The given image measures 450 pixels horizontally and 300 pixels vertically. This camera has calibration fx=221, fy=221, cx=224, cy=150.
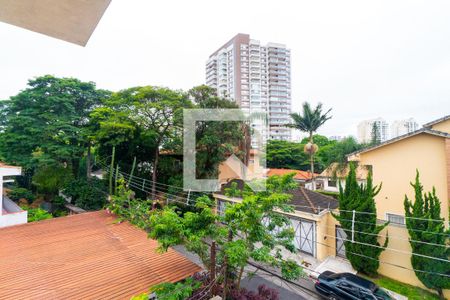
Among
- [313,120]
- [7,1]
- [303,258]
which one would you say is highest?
[313,120]

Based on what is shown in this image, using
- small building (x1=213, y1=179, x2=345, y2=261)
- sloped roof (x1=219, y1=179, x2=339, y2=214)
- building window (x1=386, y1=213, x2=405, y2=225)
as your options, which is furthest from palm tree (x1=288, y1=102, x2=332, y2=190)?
building window (x1=386, y1=213, x2=405, y2=225)

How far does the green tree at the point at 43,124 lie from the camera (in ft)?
38.4

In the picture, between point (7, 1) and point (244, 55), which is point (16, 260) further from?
point (244, 55)

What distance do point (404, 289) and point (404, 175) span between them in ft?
11.0

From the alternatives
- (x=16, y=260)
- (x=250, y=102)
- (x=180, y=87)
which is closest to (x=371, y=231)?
(x=16, y=260)

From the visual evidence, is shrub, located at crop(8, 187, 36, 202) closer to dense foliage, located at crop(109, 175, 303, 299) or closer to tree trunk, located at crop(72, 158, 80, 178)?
tree trunk, located at crop(72, 158, 80, 178)

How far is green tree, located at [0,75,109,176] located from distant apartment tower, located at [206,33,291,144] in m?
30.8

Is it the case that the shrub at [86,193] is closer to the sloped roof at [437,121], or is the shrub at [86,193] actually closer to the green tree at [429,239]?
the green tree at [429,239]

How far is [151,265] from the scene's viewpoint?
466 cm

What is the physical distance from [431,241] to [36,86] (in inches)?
727

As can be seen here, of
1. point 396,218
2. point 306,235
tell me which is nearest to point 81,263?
point 306,235

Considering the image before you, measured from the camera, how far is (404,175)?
710cm

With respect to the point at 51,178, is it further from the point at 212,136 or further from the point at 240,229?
the point at 240,229

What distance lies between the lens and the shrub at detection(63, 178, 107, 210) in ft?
39.7
